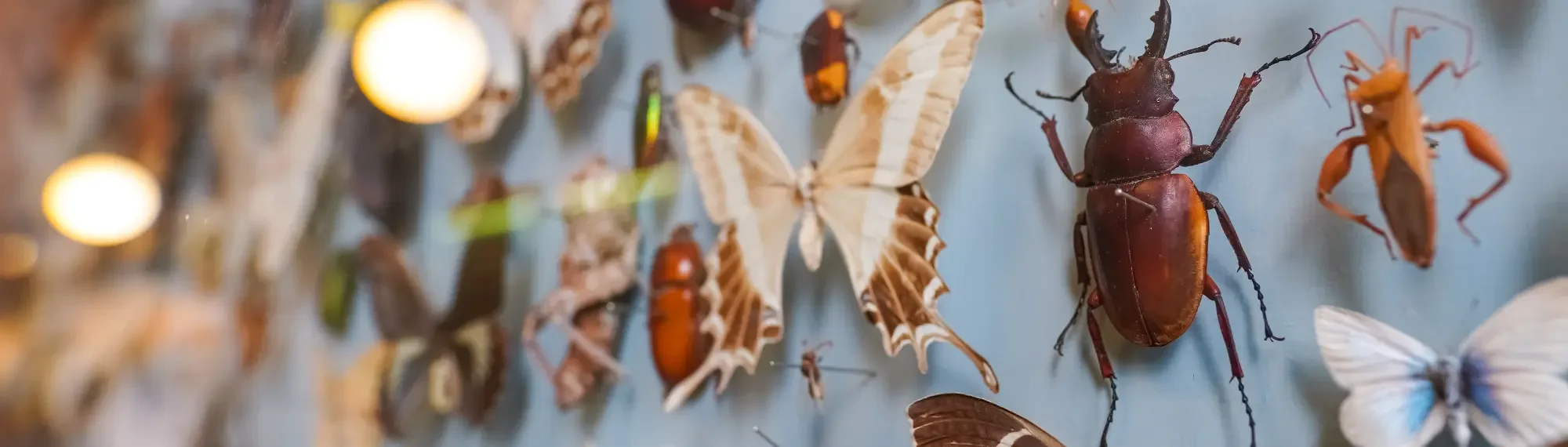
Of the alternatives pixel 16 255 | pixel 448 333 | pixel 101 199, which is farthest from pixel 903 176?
pixel 16 255

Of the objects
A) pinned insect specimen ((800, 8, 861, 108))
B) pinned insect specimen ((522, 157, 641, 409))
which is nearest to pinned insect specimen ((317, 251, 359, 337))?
pinned insect specimen ((522, 157, 641, 409))

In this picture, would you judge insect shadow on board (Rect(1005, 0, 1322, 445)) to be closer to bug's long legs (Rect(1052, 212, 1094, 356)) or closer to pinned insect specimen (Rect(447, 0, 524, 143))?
bug's long legs (Rect(1052, 212, 1094, 356))

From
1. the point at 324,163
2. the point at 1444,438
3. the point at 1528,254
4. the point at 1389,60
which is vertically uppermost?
the point at 324,163

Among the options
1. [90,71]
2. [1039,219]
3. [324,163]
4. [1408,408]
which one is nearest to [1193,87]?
[1039,219]

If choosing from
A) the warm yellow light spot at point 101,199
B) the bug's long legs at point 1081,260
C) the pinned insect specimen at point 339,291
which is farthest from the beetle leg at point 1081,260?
the warm yellow light spot at point 101,199

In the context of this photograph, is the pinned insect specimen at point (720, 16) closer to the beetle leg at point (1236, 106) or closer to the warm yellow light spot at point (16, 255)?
the beetle leg at point (1236, 106)

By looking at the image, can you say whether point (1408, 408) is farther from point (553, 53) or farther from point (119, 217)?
point (119, 217)
